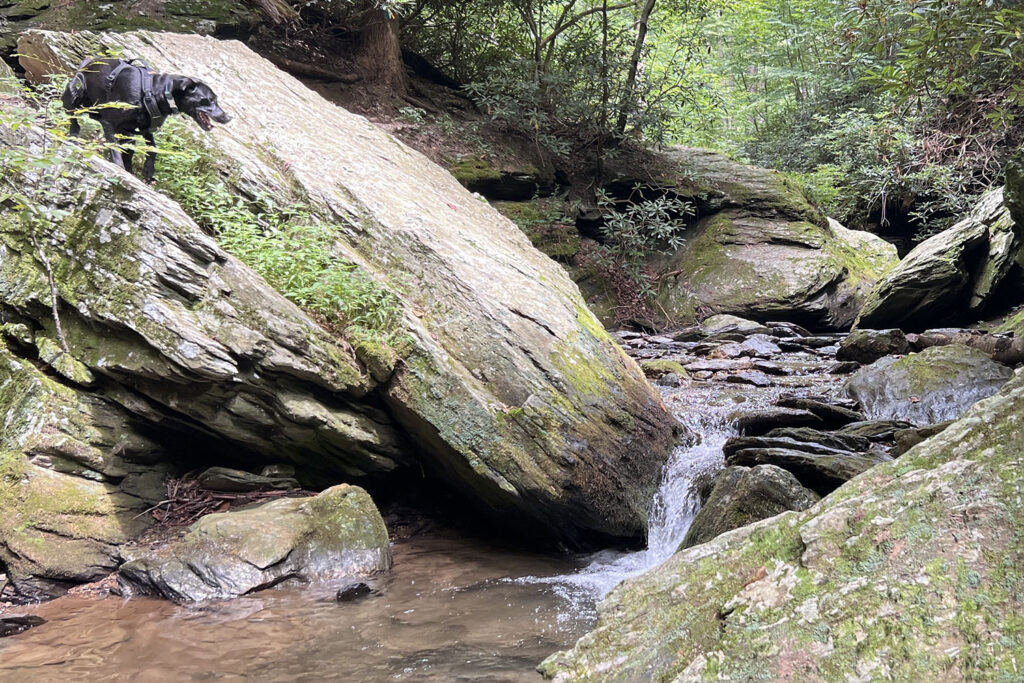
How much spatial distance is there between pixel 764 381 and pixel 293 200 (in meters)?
5.86

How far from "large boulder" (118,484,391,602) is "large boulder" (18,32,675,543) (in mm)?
620

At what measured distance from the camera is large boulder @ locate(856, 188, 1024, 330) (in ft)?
32.3

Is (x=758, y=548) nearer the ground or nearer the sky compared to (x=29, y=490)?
nearer the sky

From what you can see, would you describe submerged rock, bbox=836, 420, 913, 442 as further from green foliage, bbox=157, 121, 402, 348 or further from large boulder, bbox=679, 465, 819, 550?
green foliage, bbox=157, 121, 402, 348

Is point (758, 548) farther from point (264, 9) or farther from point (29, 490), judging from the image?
point (264, 9)

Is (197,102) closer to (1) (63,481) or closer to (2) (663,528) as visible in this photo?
(1) (63,481)

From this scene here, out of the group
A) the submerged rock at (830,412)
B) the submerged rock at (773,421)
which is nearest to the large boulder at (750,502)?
the submerged rock at (773,421)

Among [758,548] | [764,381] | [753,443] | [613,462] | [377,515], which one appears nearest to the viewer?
[758,548]

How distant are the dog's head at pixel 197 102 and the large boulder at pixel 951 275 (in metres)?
9.56

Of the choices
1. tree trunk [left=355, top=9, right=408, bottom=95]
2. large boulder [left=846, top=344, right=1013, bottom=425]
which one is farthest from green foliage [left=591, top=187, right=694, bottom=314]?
large boulder [left=846, top=344, right=1013, bottom=425]

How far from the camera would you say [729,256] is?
12492mm

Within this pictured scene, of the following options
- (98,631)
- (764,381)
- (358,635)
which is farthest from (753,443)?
(98,631)

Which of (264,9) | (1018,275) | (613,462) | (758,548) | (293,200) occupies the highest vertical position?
(264,9)

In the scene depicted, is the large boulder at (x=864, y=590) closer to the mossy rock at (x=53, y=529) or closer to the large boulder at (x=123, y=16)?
the mossy rock at (x=53, y=529)
